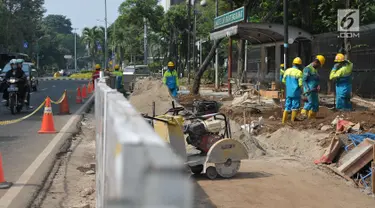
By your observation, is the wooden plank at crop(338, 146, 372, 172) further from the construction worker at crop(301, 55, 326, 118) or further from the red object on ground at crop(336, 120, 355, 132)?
the construction worker at crop(301, 55, 326, 118)

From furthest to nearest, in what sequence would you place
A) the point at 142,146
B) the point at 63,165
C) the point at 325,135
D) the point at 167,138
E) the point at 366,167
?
the point at 325,135 → the point at 63,165 → the point at 366,167 → the point at 167,138 → the point at 142,146

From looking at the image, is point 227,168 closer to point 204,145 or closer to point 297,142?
point 204,145

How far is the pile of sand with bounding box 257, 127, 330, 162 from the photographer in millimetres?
10391

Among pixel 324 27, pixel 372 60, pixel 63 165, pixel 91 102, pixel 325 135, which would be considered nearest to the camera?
pixel 63 165

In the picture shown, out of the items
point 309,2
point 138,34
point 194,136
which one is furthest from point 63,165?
point 138,34

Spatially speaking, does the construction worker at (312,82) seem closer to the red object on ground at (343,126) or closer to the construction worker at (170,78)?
the red object on ground at (343,126)

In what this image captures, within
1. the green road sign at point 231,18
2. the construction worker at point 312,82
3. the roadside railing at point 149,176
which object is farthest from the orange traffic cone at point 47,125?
the roadside railing at point 149,176

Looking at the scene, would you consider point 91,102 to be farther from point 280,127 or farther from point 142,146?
point 142,146

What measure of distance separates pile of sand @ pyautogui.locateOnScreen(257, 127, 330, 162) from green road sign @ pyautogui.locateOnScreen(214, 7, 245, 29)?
8540mm

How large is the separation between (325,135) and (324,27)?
19559mm

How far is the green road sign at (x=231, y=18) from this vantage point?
2006 cm

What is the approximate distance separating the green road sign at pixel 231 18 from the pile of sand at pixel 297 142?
28.0 ft

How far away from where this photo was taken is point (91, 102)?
23.2 meters

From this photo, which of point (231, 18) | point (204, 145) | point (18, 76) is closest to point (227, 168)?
point (204, 145)
